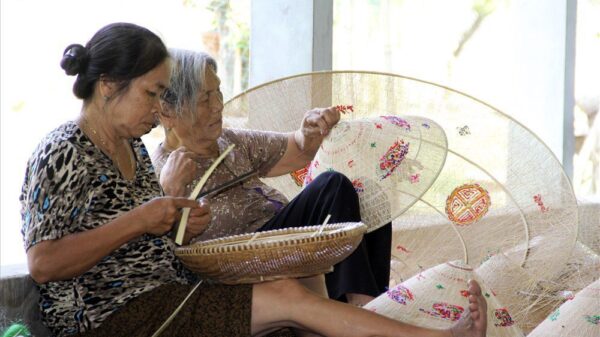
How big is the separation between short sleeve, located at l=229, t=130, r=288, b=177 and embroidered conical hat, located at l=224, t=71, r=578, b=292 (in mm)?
100

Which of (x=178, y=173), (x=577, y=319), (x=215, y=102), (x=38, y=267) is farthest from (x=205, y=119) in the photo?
(x=577, y=319)

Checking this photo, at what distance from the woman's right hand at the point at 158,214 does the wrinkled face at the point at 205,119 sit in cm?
55

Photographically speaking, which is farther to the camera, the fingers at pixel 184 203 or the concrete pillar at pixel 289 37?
the concrete pillar at pixel 289 37

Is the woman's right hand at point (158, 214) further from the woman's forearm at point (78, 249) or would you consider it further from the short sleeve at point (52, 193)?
the short sleeve at point (52, 193)

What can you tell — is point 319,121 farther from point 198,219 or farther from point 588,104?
point 588,104

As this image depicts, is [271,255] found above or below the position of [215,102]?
below

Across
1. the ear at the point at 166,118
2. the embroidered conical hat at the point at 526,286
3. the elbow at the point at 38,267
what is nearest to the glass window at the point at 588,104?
the embroidered conical hat at the point at 526,286

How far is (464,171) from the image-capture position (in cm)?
309

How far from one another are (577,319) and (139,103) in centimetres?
130

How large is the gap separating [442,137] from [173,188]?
868 millimetres

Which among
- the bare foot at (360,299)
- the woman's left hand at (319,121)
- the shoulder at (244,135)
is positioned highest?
the woman's left hand at (319,121)

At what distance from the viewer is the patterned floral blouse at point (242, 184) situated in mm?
2617

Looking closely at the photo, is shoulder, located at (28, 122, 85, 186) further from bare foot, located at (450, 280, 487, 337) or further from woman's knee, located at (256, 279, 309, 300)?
bare foot, located at (450, 280, 487, 337)

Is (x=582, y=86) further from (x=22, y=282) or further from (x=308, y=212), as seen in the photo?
(x=22, y=282)
